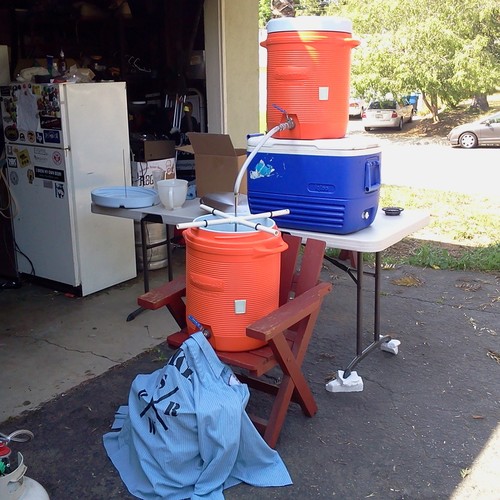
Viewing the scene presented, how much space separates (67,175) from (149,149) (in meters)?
1.01

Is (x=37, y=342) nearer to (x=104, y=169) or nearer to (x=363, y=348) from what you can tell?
(x=104, y=169)

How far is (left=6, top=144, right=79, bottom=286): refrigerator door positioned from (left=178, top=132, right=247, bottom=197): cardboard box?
101 centimetres

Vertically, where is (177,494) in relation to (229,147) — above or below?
below

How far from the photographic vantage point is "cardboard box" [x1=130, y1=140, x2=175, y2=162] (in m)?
5.35

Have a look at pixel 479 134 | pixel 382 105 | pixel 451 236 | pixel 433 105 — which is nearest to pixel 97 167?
pixel 451 236

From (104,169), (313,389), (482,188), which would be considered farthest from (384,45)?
(313,389)

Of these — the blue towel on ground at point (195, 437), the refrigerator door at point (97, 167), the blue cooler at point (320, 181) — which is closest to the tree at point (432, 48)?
the refrigerator door at point (97, 167)

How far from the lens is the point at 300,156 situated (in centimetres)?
312

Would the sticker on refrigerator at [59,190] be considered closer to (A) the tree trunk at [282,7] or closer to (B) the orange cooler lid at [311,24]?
(B) the orange cooler lid at [311,24]

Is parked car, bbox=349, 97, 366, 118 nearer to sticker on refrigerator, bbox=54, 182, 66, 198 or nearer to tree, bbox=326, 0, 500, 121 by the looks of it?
tree, bbox=326, 0, 500, 121

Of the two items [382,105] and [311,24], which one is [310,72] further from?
[382,105]

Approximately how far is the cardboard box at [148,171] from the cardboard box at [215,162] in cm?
108

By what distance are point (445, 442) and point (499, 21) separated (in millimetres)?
19473

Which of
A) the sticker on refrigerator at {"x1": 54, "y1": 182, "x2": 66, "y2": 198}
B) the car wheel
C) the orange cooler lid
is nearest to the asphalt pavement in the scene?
the sticker on refrigerator at {"x1": 54, "y1": 182, "x2": 66, "y2": 198}
